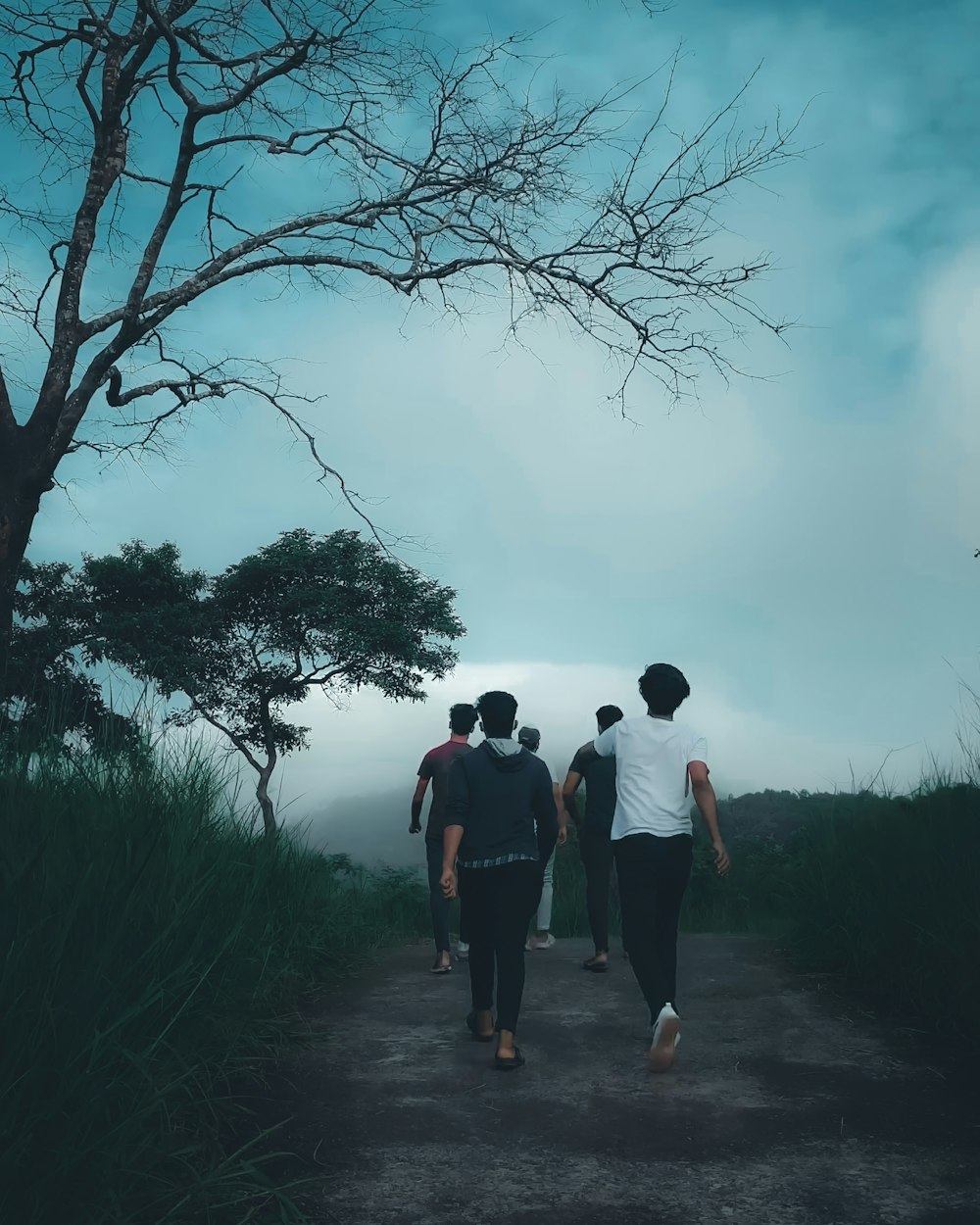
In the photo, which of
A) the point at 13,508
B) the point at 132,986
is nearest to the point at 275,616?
the point at 13,508

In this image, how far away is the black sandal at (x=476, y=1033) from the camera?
626cm

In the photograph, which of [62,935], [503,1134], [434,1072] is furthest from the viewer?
[434,1072]

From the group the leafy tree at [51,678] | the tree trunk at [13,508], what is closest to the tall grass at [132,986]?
the leafy tree at [51,678]

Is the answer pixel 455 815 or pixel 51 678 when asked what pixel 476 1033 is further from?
pixel 51 678

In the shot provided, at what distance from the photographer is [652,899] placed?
5.88m

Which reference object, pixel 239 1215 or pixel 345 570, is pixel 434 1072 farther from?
pixel 345 570

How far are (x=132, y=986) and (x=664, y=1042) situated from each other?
8.77ft

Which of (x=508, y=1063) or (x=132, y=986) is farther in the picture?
(x=508, y=1063)

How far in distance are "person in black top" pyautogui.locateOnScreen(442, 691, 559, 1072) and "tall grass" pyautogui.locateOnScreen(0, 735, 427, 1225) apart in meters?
1.21

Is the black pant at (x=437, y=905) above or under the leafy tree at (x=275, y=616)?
under

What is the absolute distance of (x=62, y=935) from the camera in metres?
3.96

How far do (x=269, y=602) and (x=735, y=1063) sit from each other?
23.3 metres

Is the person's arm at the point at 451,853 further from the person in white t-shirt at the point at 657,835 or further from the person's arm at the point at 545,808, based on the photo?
the person in white t-shirt at the point at 657,835

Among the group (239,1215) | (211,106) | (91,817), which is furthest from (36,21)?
(239,1215)
